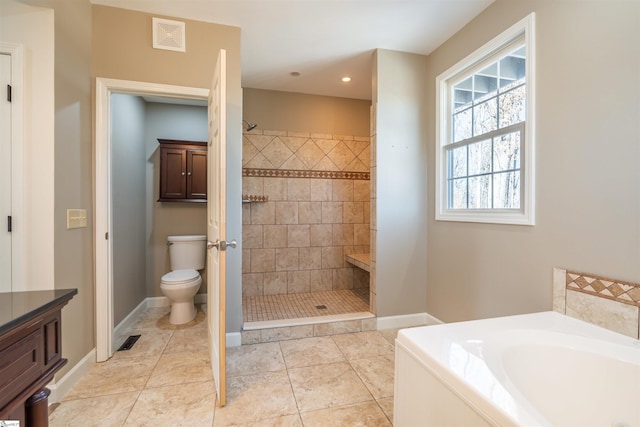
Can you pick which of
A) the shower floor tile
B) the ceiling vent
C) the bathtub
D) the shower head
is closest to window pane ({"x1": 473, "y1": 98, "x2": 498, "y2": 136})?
the bathtub

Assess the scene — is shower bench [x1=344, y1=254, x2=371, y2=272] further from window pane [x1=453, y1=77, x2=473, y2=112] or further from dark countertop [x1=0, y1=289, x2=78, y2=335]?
dark countertop [x1=0, y1=289, x2=78, y2=335]

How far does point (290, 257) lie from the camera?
3553 mm

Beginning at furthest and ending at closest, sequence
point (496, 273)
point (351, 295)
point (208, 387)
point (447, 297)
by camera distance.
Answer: point (351, 295) → point (447, 297) → point (496, 273) → point (208, 387)

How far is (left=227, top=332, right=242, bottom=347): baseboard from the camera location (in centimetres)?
229

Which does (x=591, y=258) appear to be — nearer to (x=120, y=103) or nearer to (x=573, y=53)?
(x=573, y=53)

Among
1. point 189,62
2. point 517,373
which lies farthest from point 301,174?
point 517,373

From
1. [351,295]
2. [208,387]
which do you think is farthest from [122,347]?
[351,295]

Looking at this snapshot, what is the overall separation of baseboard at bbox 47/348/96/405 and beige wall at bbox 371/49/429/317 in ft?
7.37

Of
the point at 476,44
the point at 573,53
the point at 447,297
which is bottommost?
the point at 447,297

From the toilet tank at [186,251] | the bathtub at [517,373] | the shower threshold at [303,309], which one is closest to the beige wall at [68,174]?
the toilet tank at [186,251]

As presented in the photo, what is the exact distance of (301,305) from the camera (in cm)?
306

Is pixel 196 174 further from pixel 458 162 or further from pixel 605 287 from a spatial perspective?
pixel 605 287

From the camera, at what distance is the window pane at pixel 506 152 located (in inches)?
75.6

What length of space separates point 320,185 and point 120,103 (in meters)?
2.23
